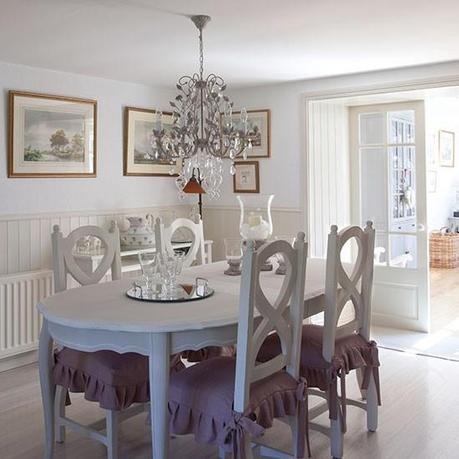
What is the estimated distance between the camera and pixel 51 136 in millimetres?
4438

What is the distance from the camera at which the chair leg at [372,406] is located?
3006 mm

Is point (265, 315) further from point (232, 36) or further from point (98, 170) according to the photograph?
point (98, 170)

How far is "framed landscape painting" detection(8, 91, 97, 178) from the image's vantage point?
4.21 metres

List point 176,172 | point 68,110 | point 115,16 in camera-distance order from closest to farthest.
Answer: point 115,16, point 68,110, point 176,172

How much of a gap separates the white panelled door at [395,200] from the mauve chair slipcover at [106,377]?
310 cm

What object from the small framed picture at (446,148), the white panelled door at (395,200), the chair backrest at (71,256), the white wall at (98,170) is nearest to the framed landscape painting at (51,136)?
the white wall at (98,170)

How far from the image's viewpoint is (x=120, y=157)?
197 inches

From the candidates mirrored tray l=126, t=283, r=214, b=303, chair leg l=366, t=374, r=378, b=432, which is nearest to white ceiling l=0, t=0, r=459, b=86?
mirrored tray l=126, t=283, r=214, b=303

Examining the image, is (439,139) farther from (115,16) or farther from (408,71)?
(115,16)

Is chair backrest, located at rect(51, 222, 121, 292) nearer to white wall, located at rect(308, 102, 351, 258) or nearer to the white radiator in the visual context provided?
the white radiator

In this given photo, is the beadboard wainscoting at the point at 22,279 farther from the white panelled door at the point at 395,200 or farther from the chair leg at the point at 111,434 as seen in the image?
the white panelled door at the point at 395,200

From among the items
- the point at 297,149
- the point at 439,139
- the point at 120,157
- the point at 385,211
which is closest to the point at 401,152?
the point at 385,211

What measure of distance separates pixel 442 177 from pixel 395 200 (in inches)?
186

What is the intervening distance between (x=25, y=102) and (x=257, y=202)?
2.18 meters
